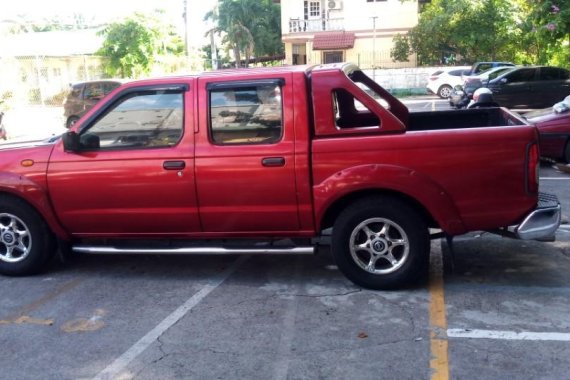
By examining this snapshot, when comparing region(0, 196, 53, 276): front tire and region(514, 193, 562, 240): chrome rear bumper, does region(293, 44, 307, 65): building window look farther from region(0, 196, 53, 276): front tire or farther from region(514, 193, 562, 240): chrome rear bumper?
region(514, 193, 562, 240): chrome rear bumper

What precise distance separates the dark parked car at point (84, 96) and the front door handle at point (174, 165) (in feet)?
53.0

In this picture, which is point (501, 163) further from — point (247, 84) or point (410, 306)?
point (247, 84)

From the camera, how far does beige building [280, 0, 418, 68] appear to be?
40.1 m

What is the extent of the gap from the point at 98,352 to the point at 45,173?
6.50ft

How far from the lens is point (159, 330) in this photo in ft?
14.9

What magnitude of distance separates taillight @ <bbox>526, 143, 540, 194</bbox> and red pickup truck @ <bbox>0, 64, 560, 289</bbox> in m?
0.02

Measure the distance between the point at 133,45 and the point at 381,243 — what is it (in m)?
25.9

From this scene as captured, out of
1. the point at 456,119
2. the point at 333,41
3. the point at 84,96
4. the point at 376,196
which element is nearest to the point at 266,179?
the point at 376,196

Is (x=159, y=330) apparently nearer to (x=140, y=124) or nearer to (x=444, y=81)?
(x=140, y=124)

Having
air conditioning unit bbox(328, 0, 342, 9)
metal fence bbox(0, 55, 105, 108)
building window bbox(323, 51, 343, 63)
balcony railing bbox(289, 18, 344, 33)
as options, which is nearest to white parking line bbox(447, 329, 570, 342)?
metal fence bbox(0, 55, 105, 108)

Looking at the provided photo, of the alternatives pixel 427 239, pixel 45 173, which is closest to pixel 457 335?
pixel 427 239

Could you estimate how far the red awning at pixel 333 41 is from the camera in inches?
1582

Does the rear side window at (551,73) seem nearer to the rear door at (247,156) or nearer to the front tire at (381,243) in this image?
the front tire at (381,243)

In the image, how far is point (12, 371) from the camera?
4012 millimetres
